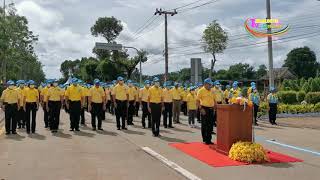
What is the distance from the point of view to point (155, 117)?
52.7 ft

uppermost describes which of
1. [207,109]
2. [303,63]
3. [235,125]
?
[303,63]

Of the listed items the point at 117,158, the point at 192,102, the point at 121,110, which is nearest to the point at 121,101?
the point at 121,110

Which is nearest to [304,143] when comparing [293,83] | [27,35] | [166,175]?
[166,175]

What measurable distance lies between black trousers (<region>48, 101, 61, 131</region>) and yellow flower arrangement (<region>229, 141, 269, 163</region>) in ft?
27.8

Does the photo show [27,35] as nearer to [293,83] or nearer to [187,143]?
[293,83]

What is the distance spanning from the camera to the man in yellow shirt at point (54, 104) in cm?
1766

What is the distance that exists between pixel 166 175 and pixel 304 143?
249 inches

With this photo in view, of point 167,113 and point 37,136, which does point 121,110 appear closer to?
point 167,113

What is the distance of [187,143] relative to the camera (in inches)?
554

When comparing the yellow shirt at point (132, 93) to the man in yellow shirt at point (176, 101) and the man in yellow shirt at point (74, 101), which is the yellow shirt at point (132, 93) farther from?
the man in yellow shirt at point (74, 101)

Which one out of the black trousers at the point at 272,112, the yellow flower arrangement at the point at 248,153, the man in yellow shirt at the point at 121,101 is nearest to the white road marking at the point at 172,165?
the yellow flower arrangement at the point at 248,153

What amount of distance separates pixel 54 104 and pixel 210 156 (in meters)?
8.07

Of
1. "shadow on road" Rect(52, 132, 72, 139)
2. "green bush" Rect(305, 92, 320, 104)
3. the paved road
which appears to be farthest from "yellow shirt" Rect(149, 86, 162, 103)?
"green bush" Rect(305, 92, 320, 104)

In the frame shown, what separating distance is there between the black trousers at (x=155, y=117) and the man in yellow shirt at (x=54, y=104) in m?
3.72
